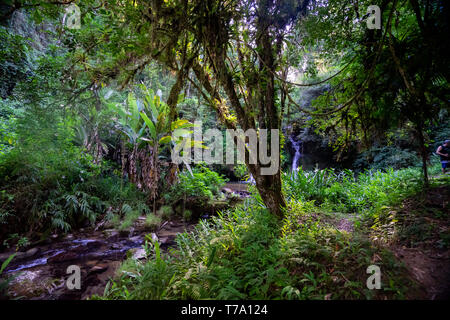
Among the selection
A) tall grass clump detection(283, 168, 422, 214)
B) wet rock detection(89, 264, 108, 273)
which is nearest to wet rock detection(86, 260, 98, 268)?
wet rock detection(89, 264, 108, 273)

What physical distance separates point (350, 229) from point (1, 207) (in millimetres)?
6287

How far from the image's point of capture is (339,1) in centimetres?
251

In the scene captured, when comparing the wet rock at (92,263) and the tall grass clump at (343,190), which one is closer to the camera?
the wet rock at (92,263)

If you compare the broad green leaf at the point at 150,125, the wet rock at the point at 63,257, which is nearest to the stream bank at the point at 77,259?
the wet rock at the point at 63,257

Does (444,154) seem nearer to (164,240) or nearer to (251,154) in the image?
(251,154)

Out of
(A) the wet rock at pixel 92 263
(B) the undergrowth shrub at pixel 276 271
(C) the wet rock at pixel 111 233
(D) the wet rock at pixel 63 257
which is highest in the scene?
(B) the undergrowth shrub at pixel 276 271

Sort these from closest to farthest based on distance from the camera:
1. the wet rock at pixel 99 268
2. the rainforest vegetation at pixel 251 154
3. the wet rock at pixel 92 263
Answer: the rainforest vegetation at pixel 251 154, the wet rock at pixel 99 268, the wet rock at pixel 92 263

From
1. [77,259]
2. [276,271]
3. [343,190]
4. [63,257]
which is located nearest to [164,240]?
[77,259]

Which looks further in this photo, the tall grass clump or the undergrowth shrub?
the tall grass clump

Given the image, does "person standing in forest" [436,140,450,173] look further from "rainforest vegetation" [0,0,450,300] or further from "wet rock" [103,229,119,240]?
"wet rock" [103,229,119,240]

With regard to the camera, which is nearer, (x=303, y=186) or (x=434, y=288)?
(x=434, y=288)

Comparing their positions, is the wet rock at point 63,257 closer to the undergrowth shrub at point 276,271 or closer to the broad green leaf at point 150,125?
the undergrowth shrub at point 276,271

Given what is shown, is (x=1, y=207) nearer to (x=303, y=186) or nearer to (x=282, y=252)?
(x=282, y=252)
